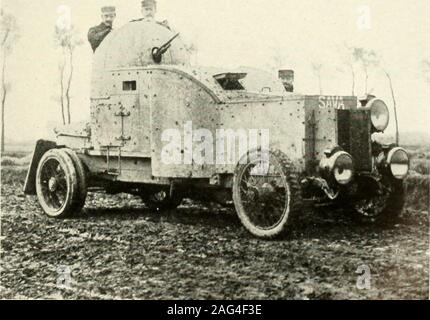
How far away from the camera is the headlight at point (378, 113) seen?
7098 millimetres

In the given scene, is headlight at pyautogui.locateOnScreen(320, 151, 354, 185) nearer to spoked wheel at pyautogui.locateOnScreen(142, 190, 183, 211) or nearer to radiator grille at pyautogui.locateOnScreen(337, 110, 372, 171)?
radiator grille at pyautogui.locateOnScreen(337, 110, 372, 171)

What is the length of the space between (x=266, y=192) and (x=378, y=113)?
1616mm

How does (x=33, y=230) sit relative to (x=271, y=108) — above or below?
below

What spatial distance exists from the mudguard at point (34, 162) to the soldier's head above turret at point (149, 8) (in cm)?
226

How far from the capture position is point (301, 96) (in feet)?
22.0

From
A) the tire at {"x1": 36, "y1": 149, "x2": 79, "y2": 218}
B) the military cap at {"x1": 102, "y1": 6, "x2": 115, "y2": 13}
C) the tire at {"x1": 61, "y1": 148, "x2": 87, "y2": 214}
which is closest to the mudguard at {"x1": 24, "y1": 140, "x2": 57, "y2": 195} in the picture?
the tire at {"x1": 36, "y1": 149, "x2": 79, "y2": 218}

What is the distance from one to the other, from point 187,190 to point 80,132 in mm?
1748

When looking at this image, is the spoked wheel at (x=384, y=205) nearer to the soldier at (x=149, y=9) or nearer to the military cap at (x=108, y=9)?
the soldier at (x=149, y=9)

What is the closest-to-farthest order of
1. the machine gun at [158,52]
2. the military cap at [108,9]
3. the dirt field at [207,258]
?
the dirt field at [207,258]
the machine gun at [158,52]
the military cap at [108,9]

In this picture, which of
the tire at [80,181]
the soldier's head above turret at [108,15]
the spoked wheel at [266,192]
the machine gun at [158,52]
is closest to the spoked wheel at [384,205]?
the spoked wheel at [266,192]
